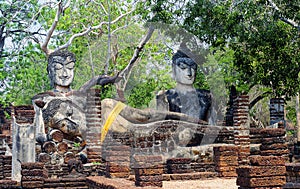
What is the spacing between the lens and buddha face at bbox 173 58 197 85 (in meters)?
16.1

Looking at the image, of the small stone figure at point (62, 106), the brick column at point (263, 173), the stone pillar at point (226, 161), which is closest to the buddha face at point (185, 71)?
the small stone figure at point (62, 106)

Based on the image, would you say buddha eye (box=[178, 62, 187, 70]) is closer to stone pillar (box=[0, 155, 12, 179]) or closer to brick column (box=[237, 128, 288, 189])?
stone pillar (box=[0, 155, 12, 179])

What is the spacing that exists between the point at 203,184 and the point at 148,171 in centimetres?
242

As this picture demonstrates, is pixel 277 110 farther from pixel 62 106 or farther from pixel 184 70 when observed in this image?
pixel 62 106

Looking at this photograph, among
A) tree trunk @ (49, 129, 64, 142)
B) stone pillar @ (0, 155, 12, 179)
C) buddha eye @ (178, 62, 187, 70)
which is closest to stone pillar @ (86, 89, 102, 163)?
tree trunk @ (49, 129, 64, 142)

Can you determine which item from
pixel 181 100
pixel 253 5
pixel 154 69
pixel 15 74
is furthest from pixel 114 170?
pixel 15 74

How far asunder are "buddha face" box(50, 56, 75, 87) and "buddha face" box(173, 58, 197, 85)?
295 centimetres

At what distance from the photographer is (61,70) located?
16.9 metres

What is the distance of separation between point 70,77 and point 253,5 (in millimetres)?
5548

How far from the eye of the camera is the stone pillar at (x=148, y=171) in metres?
8.88

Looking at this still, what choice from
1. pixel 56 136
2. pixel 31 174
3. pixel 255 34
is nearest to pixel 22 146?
pixel 56 136

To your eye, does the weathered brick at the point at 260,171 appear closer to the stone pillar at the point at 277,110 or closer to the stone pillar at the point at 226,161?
the stone pillar at the point at 226,161

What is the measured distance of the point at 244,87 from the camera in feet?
65.0

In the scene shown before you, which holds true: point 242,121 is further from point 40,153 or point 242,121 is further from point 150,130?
point 40,153
